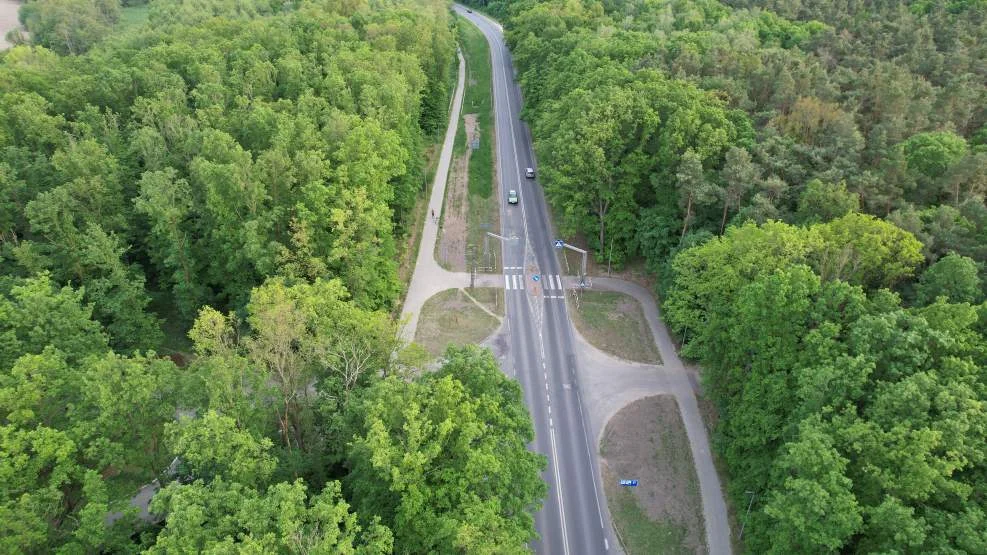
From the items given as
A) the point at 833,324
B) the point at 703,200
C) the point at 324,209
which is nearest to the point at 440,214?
the point at 324,209

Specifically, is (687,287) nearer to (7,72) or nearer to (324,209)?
(324,209)

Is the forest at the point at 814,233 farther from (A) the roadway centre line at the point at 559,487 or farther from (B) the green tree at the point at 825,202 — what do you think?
(A) the roadway centre line at the point at 559,487

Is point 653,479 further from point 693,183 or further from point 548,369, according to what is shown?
point 693,183

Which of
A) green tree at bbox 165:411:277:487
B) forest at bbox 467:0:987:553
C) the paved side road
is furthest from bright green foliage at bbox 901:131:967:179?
green tree at bbox 165:411:277:487

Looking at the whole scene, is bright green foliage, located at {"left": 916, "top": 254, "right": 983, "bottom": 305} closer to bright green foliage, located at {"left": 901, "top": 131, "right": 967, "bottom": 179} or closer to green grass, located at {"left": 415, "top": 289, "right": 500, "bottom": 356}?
bright green foliage, located at {"left": 901, "top": 131, "right": 967, "bottom": 179}

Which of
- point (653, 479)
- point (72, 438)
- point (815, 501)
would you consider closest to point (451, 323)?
point (653, 479)

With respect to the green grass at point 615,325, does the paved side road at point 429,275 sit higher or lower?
lower

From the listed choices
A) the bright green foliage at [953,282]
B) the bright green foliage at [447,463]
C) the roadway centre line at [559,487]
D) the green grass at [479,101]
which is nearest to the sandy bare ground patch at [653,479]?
the roadway centre line at [559,487]

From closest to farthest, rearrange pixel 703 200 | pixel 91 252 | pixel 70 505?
pixel 70 505 < pixel 91 252 < pixel 703 200
